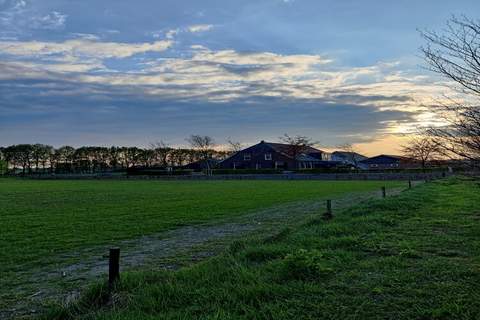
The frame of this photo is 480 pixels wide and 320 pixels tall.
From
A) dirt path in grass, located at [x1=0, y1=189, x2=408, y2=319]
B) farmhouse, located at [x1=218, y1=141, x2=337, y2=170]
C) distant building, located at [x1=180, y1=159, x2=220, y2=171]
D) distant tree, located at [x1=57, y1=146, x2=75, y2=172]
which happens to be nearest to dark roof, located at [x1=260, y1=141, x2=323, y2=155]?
farmhouse, located at [x1=218, y1=141, x2=337, y2=170]

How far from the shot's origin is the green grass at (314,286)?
4363 mm

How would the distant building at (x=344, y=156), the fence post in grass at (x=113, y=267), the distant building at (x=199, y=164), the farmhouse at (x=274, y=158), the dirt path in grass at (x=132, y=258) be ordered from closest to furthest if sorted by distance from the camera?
the fence post in grass at (x=113, y=267)
the dirt path in grass at (x=132, y=258)
the farmhouse at (x=274, y=158)
the distant building at (x=199, y=164)
the distant building at (x=344, y=156)

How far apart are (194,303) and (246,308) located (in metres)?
0.64

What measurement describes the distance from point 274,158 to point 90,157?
4669 centimetres

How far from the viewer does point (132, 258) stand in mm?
8719

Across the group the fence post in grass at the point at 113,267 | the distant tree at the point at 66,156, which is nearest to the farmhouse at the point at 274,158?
the distant tree at the point at 66,156

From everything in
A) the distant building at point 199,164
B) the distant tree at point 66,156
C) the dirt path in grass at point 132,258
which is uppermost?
the distant tree at point 66,156

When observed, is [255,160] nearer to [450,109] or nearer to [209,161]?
[209,161]

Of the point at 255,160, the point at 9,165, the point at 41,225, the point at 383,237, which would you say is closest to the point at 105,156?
the point at 9,165

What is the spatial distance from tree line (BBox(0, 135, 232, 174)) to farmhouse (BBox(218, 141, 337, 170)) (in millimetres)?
13386

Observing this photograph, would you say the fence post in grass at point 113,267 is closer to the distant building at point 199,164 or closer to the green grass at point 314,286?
the green grass at point 314,286

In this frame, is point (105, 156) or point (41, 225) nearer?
point (41, 225)

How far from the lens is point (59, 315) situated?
473 centimetres

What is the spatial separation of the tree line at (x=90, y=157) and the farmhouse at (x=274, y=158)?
13386mm
